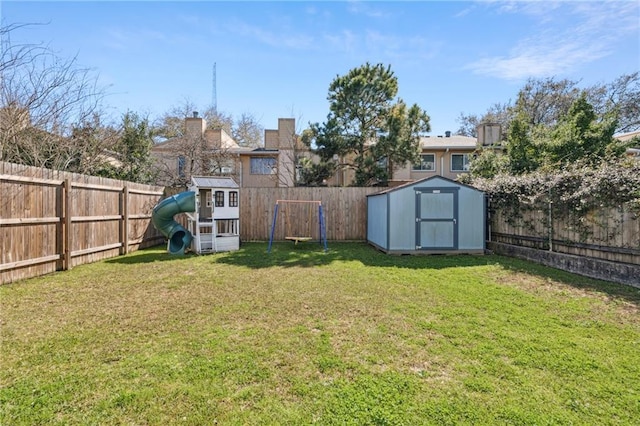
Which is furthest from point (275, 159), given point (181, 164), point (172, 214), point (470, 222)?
point (470, 222)

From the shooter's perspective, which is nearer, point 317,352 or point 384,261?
point 317,352

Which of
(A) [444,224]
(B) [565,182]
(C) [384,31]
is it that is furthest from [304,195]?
(B) [565,182]

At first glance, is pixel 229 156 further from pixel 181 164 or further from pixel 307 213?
pixel 307 213

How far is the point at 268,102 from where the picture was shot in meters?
16.9

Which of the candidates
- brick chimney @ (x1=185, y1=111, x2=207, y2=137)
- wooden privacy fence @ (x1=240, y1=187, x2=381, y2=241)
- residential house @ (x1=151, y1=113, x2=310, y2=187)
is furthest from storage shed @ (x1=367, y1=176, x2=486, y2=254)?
brick chimney @ (x1=185, y1=111, x2=207, y2=137)

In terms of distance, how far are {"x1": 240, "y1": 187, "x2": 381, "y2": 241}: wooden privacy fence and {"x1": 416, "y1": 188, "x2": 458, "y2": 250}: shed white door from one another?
8.83ft

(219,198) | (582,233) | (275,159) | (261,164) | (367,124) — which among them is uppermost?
(367,124)

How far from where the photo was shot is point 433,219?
8.07 metres

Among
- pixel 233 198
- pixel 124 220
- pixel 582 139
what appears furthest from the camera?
pixel 582 139

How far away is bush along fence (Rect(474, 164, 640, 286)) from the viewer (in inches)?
207

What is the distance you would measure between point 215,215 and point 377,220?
15.0 ft

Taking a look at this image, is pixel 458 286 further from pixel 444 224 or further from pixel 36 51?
pixel 36 51

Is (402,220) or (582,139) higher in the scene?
(582,139)

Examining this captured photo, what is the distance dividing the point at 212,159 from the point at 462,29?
37.2 feet
